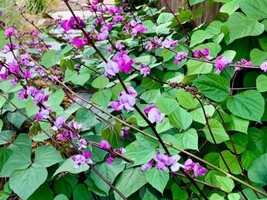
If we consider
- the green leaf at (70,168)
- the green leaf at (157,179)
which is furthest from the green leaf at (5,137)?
the green leaf at (157,179)

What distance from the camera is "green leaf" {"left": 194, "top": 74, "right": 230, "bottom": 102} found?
102cm

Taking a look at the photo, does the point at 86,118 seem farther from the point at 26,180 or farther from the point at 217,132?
the point at 217,132

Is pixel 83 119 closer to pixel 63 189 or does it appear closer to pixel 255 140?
pixel 63 189

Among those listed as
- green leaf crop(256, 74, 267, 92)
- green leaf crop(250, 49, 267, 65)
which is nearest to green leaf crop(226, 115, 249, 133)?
green leaf crop(256, 74, 267, 92)

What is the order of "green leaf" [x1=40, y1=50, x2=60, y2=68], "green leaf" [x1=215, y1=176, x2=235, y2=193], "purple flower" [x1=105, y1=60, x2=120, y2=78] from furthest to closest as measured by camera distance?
"green leaf" [x1=40, y1=50, x2=60, y2=68] < "green leaf" [x1=215, y1=176, x2=235, y2=193] < "purple flower" [x1=105, y1=60, x2=120, y2=78]

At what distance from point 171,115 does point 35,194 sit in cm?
48

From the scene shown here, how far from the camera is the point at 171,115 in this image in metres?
0.99

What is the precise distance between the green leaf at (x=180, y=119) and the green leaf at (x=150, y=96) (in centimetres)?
30

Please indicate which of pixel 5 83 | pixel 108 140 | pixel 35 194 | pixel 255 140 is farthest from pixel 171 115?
pixel 5 83

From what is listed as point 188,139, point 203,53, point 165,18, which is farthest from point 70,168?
point 165,18

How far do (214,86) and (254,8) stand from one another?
1.16ft

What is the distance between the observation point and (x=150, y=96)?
1321 mm

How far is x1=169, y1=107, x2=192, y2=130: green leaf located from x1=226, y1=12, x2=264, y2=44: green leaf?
350 mm

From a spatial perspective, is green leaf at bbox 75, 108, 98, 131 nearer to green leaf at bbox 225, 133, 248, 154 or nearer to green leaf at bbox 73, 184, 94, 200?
green leaf at bbox 73, 184, 94, 200
